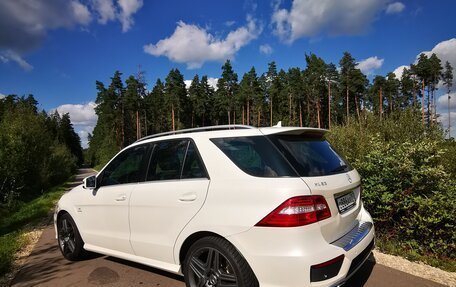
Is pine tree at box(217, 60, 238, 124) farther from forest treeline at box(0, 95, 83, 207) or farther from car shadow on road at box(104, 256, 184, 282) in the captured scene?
car shadow on road at box(104, 256, 184, 282)

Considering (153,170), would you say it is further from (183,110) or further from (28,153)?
(183,110)

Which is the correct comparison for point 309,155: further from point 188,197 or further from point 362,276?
point 362,276

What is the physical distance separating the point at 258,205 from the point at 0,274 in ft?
15.4

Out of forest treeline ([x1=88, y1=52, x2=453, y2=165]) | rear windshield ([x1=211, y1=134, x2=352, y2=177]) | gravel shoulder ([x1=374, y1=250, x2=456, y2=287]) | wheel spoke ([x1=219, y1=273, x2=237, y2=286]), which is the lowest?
gravel shoulder ([x1=374, y1=250, x2=456, y2=287])

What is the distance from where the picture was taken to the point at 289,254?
3074 mm

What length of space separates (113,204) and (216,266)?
1.97m

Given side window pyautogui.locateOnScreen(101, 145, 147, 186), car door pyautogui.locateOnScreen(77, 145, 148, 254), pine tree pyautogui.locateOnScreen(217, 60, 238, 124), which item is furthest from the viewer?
pine tree pyautogui.locateOnScreen(217, 60, 238, 124)

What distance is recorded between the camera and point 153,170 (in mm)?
4492

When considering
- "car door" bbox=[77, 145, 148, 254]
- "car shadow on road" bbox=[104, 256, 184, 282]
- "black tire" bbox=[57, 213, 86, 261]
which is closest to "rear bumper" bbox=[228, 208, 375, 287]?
"car shadow on road" bbox=[104, 256, 184, 282]

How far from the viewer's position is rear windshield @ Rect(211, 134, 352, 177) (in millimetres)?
3373

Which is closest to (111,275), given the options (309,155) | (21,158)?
(309,155)

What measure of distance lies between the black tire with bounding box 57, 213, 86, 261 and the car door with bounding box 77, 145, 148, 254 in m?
0.29

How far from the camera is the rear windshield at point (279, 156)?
3373 mm

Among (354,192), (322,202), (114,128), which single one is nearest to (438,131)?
(354,192)
